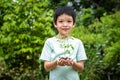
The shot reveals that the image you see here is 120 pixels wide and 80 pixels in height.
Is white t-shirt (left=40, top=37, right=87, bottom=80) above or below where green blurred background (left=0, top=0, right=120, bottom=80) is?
above

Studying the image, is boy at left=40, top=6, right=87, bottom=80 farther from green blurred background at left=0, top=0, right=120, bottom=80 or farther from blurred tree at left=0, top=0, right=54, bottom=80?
blurred tree at left=0, top=0, right=54, bottom=80

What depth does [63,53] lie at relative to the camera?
10.4ft

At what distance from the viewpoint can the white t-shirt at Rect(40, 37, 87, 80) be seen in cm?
319

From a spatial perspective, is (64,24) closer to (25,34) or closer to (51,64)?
(51,64)

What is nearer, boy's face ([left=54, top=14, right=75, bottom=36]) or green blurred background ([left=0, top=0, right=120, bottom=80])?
boy's face ([left=54, top=14, right=75, bottom=36])

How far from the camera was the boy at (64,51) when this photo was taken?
3186mm

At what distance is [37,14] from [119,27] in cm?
167

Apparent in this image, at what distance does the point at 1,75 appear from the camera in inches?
292

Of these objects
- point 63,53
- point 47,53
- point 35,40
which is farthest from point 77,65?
point 35,40

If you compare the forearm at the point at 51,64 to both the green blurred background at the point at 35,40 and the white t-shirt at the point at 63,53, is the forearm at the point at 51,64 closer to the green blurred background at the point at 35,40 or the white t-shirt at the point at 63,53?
the white t-shirt at the point at 63,53

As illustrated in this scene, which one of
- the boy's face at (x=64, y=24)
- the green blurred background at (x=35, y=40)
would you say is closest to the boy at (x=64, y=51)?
the boy's face at (x=64, y=24)

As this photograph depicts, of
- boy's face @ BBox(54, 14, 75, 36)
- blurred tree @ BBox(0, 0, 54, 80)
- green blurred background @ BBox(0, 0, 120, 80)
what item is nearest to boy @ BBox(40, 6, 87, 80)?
boy's face @ BBox(54, 14, 75, 36)

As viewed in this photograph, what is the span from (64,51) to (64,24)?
0.74ft

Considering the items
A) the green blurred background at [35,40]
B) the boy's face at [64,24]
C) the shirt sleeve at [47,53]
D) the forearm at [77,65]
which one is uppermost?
the boy's face at [64,24]
